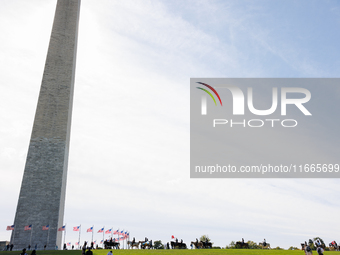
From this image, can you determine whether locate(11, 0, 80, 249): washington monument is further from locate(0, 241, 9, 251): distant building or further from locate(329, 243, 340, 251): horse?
locate(329, 243, 340, 251): horse

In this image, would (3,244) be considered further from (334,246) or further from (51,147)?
(334,246)

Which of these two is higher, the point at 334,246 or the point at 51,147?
the point at 51,147

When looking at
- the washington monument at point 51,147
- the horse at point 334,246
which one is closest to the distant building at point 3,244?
the washington monument at point 51,147

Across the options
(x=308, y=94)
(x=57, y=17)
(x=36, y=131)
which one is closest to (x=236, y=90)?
(x=308, y=94)

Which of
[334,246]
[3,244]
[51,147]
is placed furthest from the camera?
[51,147]

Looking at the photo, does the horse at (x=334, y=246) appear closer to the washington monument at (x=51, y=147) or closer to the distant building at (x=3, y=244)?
the washington monument at (x=51, y=147)

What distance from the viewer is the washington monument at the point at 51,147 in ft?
131

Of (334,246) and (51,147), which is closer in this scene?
(334,246)

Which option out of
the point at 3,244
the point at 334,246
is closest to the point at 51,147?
the point at 3,244

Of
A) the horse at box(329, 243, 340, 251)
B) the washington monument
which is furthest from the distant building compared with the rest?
the horse at box(329, 243, 340, 251)

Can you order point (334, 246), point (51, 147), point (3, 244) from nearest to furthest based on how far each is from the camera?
point (334, 246)
point (3, 244)
point (51, 147)

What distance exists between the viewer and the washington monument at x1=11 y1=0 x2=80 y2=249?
40.1m

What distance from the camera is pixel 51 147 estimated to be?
43.3m

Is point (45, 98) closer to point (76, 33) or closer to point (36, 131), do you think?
point (36, 131)
